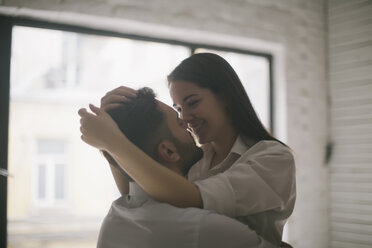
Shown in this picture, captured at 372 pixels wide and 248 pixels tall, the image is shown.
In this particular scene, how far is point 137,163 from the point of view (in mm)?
758

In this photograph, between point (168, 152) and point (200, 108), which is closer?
point (168, 152)

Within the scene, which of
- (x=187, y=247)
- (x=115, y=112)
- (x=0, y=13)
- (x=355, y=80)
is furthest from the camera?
(x=355, y=80)

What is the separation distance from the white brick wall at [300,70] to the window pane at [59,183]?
1273mm

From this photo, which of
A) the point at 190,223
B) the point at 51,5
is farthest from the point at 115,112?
the point at 51,5

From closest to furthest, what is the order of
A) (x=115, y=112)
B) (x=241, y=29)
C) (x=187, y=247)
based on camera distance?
(x=187, y=247)
(x=115, y=112)
(x=241, y=29)

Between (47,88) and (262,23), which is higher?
(262,23)

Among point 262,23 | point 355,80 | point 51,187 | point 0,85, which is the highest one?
point 262,23

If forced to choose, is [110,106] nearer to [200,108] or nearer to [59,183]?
[200,108]

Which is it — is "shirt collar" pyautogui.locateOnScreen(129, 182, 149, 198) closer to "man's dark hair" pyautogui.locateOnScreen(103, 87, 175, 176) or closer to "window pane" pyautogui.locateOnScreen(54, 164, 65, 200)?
"man's dark hair" pyautogui.locateOnScreen(103, 87, 175, 176)

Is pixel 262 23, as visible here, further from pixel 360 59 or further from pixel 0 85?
pixel 0 85

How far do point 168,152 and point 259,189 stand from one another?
267 millimetres

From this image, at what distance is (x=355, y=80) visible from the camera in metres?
2.60

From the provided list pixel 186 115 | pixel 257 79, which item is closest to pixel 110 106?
pixel 186 115

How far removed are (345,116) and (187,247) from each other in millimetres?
2304
